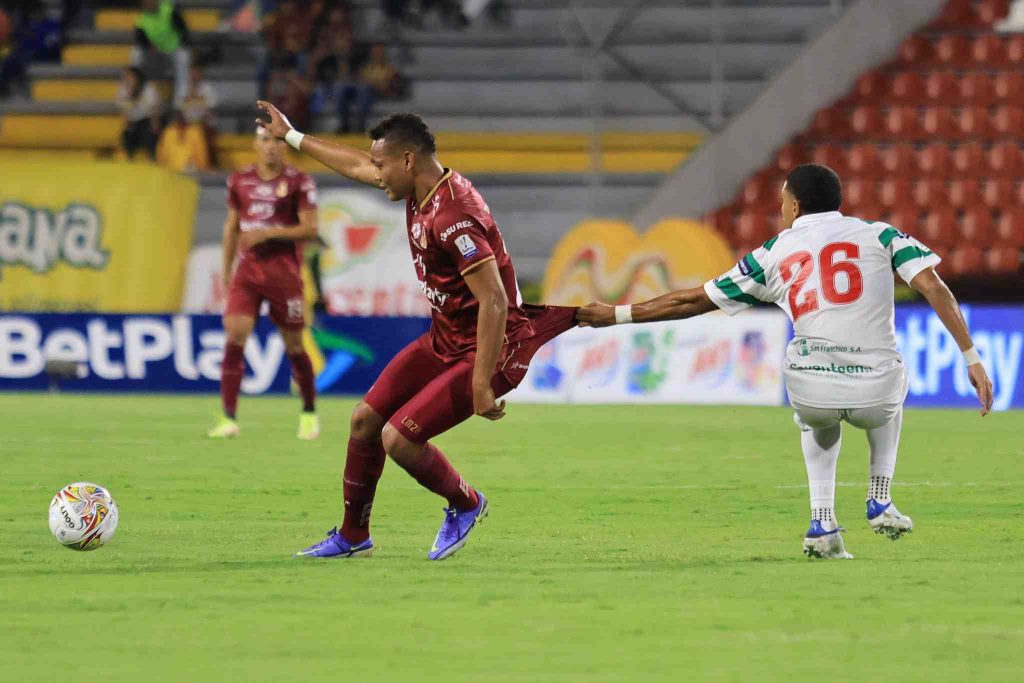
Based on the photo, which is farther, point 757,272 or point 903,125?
point 903,125

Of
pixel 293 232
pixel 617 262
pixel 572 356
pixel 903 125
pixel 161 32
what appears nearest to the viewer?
pixel 293 232

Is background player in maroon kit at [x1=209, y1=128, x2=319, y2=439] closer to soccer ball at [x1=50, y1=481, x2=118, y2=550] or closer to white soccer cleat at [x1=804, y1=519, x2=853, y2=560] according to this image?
soccer ball at [x1=50, y1=481, x2=118, y2=550]

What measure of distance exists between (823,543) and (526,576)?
4.24 feet

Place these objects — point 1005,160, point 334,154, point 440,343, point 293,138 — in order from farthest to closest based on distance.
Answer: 1. point 1005,160
2. point 293,138
3. point 334,154
4. point 440,343

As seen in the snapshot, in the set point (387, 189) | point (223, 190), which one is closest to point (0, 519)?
point (387, 189)

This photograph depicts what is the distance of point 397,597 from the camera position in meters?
6.40

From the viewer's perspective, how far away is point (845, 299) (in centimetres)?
735

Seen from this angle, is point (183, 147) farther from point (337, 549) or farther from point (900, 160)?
point (337, 549)

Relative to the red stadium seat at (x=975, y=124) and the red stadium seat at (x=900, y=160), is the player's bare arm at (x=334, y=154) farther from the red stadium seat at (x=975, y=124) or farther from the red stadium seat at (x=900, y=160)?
the red stadium seat at (x=975, y=124)

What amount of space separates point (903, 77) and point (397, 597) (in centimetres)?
1905

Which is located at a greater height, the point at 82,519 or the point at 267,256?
the point at 267,256

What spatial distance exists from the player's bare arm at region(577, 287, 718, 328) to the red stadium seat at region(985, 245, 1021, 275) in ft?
49.8

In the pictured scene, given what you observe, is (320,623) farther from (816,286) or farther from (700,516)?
(700,516)

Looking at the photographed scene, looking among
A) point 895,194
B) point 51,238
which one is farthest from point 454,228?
point 895,194
